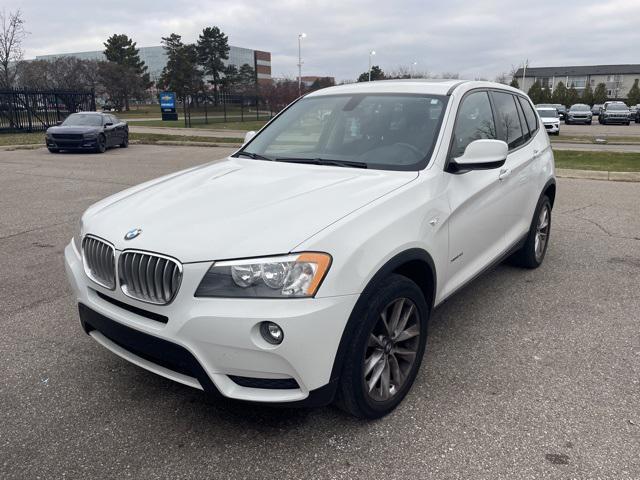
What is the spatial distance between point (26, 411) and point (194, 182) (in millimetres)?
1639

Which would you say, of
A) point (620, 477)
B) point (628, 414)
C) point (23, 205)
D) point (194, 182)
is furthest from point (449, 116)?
point (23, 205)

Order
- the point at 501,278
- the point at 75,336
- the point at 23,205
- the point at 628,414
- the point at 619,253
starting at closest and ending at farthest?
the point at 628,414
the point at 75,336
the point at 501,278
the point at 619,253
the point at 23,205

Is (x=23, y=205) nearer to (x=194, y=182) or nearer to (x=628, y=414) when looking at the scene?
(x=194, y=182)

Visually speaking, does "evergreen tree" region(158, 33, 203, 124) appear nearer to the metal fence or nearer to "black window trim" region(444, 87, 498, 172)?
the metal fence

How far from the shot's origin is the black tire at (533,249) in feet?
16.8

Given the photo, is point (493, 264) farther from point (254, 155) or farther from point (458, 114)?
point (254, 155)

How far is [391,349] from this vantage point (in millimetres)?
2885

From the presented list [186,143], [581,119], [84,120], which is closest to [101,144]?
[84,120]

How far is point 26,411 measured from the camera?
3.00 metres

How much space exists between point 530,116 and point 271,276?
159 inches

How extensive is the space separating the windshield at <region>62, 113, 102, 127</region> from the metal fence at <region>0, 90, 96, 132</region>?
409 inches

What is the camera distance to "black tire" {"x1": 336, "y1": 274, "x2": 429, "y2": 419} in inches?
100

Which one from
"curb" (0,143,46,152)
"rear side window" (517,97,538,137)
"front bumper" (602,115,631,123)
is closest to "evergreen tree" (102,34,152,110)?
"curb" (0,143,46,152)

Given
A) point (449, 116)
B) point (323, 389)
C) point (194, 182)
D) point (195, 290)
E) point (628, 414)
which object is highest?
point (449, 116)
